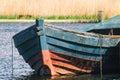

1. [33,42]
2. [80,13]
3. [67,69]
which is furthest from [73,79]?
[80,13]

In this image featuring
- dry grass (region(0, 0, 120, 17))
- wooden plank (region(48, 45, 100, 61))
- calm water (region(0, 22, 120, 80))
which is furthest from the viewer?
dry grass (region(0, 0, 120, 17))

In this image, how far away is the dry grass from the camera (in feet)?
124

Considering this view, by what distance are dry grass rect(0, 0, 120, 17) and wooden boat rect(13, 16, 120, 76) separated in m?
19.0

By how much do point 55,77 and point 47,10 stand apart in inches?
823

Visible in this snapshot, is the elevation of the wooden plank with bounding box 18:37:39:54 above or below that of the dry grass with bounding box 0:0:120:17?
below

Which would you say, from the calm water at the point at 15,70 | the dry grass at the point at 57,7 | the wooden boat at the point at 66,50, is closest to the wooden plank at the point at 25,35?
the wooden boat at the point at 66,50

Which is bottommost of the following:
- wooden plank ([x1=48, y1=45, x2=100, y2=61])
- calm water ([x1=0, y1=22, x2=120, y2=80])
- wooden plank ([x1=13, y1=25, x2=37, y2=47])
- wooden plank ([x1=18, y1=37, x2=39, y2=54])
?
calm water ([x1=0, y1=22, x2=120, y2=80])

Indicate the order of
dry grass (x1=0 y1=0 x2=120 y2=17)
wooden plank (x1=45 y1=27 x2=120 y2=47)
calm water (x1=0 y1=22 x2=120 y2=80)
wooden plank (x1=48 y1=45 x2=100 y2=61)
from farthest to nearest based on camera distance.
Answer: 1. dry grass (x1=0 y1=0 x2=120 y2=17)
2. calm water (x1=0 y1=22 x2=120 y2=80)
3. wooden plank (x1=48 y1=45 x2=100 y2=61)
4. wooden plank (x1=45 y1=27 x2=120 y2=47)

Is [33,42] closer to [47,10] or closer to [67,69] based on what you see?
[67,69]

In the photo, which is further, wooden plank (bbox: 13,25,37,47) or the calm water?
the calm water

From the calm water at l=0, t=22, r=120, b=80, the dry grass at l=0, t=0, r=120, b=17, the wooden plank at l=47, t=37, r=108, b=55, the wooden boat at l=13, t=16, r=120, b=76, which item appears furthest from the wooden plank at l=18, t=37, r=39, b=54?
the dry grass at l=0, t=0, r=120, b=17

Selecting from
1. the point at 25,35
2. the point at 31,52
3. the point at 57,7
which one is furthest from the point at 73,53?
the point at 57,7

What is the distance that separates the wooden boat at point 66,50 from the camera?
58.1 feet

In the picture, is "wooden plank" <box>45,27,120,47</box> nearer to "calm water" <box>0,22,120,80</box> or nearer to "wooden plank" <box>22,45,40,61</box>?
"wooden plank" <box>22,45,40,61</box>
